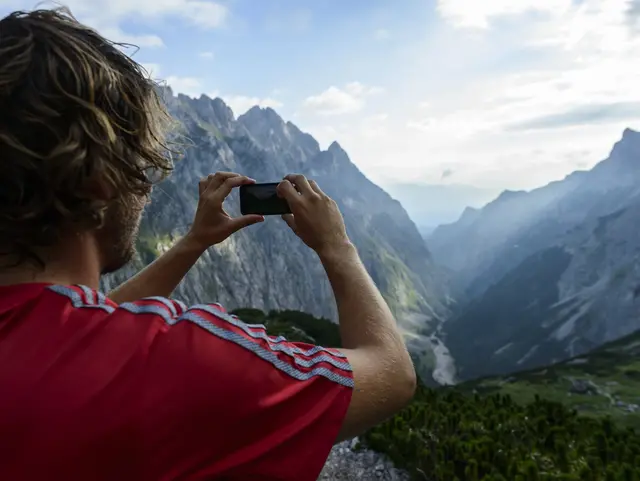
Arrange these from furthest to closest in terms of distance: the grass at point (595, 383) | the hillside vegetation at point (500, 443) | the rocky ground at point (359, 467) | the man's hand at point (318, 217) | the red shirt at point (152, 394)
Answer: the grass at point (595, 383) < the rocky ground at point (359, 467) < the hillside vegetation at point (500, 443) < the man's hand at point (318, 217) < the red shirt at point (152, 394)

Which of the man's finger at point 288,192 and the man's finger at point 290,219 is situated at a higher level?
the man's finger at point 288,192

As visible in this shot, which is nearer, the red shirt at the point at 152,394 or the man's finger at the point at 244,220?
the red shirt at the point at 152,394

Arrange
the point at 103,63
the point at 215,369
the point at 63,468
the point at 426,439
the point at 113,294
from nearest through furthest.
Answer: the point at 63,468 → the point at 215,369 → the point at 103,63 → the point at 113,294 → the point at 426,439

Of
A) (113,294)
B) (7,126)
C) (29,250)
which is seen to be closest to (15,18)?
(7,126)

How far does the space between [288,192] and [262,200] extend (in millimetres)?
371

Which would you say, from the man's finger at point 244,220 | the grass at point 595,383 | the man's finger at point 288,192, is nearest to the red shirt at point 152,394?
the man's finger at point 288,192

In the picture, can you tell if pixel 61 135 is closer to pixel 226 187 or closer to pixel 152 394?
pixel 152 394

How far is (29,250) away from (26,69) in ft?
2.36

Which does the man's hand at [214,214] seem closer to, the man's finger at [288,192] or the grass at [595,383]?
the man's finger at [288,192]

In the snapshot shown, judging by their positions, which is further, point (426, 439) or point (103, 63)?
point (426, 439)

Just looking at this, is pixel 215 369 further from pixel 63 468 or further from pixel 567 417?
pixel 567 417

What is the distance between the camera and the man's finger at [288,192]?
2637 mm

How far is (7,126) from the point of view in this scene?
2029 millimetres

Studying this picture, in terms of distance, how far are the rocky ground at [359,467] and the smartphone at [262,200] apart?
13.5 metres
